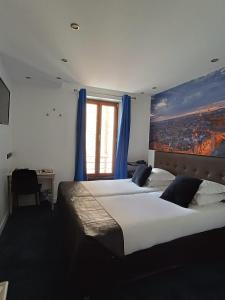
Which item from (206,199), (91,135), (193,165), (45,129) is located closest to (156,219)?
(206,199)

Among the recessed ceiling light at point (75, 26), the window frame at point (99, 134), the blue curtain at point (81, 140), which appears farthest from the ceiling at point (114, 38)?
the window frame at point (99, 134)

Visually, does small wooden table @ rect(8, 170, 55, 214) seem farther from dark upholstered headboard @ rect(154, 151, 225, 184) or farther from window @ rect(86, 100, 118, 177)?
dark upholstered headboard @ rect(154, 151, 225, 184)

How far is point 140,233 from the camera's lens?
1688 millimetres

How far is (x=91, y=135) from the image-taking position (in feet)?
13.6

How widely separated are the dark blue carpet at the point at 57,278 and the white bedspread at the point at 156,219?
0.40m

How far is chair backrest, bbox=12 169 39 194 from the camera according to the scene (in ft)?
10.2

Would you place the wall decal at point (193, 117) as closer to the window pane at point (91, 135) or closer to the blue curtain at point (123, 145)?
the blue curtain at point (123, 145)

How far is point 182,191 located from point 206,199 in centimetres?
30

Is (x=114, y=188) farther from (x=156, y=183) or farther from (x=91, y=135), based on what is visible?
(x=91, y=135)

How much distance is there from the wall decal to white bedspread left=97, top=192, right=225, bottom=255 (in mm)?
1007

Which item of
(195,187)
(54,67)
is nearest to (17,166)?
(54,67)

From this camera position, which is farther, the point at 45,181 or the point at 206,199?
the point at 45,181

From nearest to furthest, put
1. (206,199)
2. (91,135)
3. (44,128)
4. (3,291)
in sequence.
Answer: (3,291), (206,199), (44,128), (91,135)

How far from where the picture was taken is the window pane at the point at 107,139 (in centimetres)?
425
